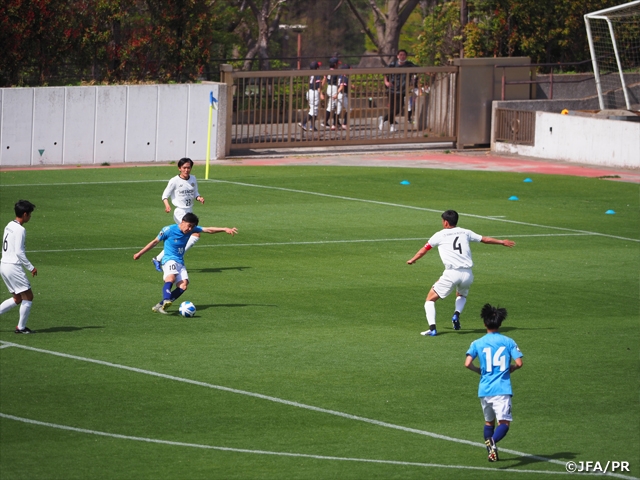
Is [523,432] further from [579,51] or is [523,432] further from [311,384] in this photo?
[579,51]

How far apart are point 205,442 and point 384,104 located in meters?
27.3

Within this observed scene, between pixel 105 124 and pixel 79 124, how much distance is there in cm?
75

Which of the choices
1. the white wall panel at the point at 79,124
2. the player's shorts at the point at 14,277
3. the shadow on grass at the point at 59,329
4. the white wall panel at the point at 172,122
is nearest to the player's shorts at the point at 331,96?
the white wall panel at the point at 172,122

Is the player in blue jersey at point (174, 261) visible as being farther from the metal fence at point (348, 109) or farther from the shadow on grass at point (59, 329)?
the metal fence at point (348, 109)

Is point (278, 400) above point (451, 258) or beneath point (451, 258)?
beneath

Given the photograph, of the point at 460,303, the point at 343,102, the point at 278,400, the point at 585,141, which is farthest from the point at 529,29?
the point at 278,400

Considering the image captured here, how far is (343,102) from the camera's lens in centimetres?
3666

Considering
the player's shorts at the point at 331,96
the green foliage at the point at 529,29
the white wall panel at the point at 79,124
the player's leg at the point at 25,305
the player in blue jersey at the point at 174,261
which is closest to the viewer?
the player's leg at the point at 25,305

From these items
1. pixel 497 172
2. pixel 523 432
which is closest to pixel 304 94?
pixel 497 172

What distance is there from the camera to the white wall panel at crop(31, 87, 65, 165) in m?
31.5

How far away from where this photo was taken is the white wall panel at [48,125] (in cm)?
3153

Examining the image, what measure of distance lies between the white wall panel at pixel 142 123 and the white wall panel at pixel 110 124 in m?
0.20

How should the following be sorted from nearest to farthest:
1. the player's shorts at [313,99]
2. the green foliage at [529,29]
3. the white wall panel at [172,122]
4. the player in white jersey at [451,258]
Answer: the player in white jersey at [451,258], the white wall panel at [172,122], the player's shorts at [313,99], the green foliage at [529,29]

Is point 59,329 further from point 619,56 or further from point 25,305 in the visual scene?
point 619,56
